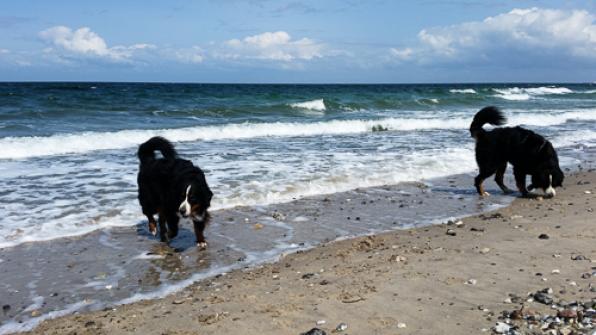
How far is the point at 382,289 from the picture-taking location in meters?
4.31

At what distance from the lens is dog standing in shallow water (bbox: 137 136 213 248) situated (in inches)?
243

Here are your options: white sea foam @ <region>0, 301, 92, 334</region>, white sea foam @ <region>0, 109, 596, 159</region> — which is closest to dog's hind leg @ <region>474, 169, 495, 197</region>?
white sea foam @ <region>0, 301, 92, 334</region>

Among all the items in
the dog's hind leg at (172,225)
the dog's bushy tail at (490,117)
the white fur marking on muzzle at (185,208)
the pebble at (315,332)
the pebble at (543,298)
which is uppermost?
the dog's bushy tail at (490,117)

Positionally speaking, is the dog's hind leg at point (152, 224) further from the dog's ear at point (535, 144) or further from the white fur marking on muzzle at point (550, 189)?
the white fur marking on muzzle at point (550, 189)

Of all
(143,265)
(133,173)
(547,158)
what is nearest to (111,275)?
(143,265)

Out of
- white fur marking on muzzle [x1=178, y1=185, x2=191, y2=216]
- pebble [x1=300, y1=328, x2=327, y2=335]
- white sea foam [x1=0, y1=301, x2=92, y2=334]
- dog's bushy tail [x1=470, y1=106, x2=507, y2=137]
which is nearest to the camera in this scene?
pebble [x1=300, y1=328, x2=327, y2=335]

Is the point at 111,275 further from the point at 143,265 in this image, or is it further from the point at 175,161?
the point at 175,161

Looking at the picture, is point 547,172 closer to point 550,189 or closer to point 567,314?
point 550,189

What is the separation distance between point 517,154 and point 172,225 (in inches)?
202

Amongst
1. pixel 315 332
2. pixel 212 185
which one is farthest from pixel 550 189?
pixel 315 332

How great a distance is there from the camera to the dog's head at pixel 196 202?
19.9ft

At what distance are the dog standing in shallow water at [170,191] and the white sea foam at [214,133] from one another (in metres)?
7.56

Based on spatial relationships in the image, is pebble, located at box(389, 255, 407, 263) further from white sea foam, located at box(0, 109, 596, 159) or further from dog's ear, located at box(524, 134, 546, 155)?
white sea foam, located at box(0, 109, 596, 159)

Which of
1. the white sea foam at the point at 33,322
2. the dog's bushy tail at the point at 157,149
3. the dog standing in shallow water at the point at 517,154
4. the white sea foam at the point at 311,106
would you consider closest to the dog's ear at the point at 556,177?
Answer: the dog standing in shallow water at the point at 517,154
